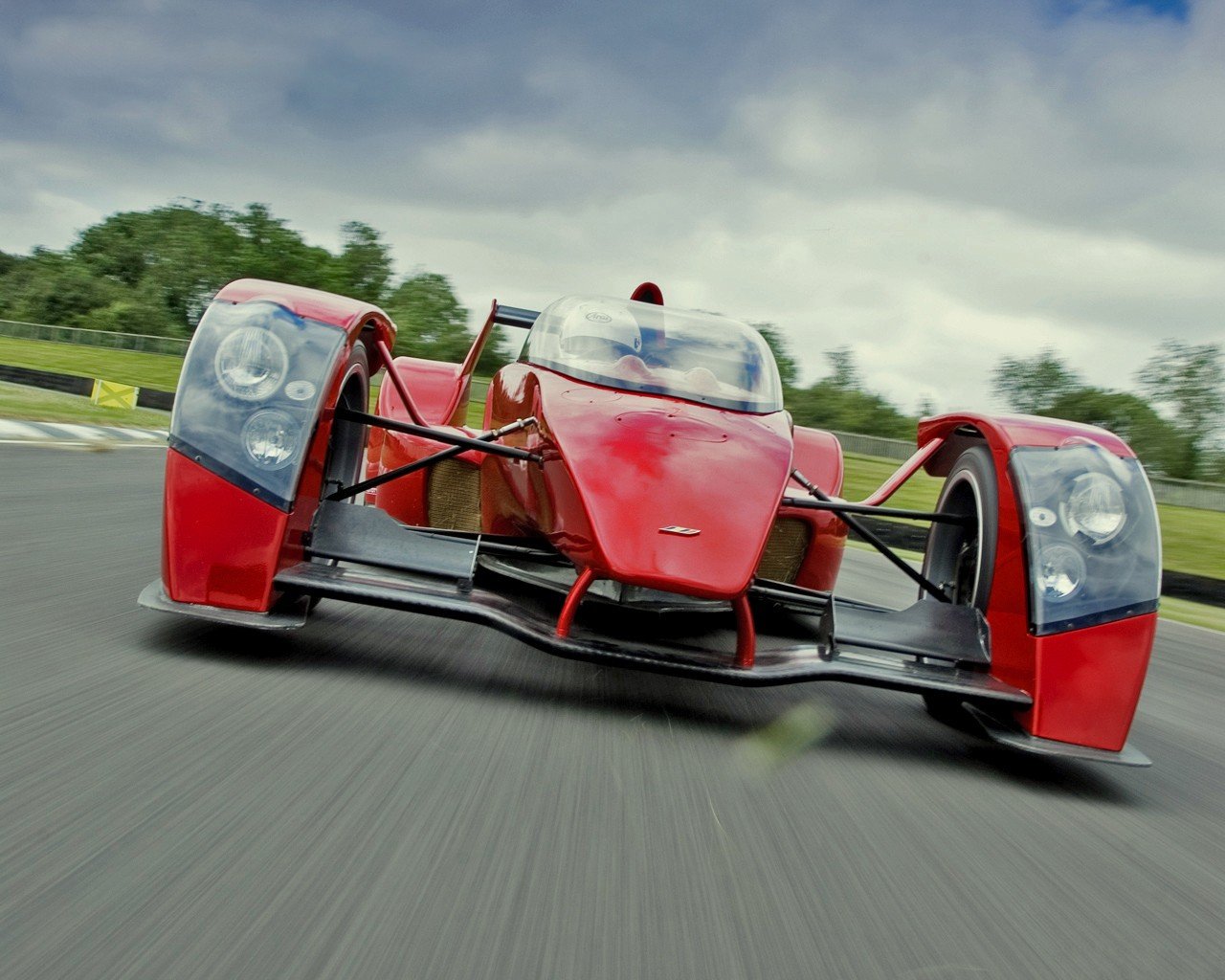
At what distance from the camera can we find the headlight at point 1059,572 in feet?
10.4

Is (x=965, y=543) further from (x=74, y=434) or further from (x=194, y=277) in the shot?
(x=194, y=277)

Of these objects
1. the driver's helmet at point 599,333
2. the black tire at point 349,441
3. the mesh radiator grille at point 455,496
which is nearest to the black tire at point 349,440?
the black tire at point 349,441

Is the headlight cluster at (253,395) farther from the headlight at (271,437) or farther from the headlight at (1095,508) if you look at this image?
the headlight at (1095,508)

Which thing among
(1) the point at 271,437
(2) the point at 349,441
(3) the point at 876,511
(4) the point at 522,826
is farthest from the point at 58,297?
(4) the point at 522,826

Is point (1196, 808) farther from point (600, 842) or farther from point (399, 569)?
point (399, 569)

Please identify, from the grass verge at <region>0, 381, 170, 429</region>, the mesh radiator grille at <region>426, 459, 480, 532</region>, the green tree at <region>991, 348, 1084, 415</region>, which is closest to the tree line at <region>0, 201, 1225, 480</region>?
the green tree at <region>991, 348, 1084, 415</region>

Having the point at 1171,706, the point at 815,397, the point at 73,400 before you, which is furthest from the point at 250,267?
the point at 1171,706

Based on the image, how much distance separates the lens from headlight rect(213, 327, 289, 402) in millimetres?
3143

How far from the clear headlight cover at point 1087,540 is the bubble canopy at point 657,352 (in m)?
1.14

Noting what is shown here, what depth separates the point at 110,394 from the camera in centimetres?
1919

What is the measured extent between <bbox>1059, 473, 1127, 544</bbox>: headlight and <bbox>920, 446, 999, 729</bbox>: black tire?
0.26 meters

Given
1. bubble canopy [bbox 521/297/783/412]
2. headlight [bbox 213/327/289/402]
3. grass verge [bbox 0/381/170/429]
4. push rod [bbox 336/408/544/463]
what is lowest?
grass verge [bbox 0/381/170/429]

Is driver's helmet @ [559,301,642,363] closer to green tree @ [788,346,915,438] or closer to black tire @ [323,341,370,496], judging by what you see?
black tire @ [323,341,370,496]

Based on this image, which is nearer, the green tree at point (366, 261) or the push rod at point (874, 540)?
the push rod at point (874, 540)
